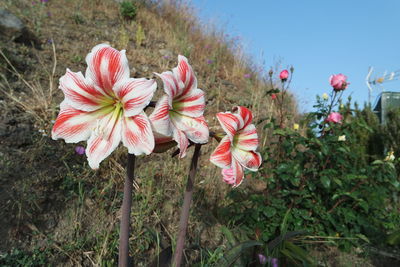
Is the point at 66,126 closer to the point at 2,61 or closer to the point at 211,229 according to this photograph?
the point at 211,229

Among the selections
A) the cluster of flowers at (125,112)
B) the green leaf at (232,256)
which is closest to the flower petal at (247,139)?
the cluster of flowers at (125,112)

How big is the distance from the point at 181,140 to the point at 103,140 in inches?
9.4

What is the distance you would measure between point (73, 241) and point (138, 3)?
7013 millimetres

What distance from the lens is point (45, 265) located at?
180 cm

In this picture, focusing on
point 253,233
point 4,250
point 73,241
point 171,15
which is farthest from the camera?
point 171,15

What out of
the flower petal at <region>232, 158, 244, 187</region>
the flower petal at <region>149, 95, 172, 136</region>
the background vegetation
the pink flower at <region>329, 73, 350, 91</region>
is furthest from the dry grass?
the pink flower at <region>329, 73, 350, 91</region>

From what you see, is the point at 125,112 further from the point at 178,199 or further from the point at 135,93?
the point at 178,199

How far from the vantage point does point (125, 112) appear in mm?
889

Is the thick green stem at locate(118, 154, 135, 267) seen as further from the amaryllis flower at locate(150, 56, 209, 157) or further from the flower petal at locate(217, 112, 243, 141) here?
the flower petal at locate(217, 112, 243, 141)

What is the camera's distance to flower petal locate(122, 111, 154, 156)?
0.85 m

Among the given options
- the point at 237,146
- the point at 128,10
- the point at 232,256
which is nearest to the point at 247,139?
the point at 237,146

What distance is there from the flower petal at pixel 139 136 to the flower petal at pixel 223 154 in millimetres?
261

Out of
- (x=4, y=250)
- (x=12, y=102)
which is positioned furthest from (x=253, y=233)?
(x=12, y=102)

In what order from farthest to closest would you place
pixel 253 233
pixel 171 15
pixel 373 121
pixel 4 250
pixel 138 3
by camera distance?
pixel 171 15 → pixel 138 3 → pixel 373 121 → pixel 253 233 → pixel 4 250
